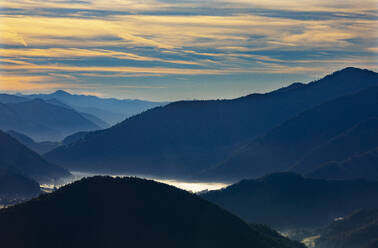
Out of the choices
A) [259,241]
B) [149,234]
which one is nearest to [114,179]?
[149,234]

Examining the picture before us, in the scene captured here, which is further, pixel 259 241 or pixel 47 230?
pixel 259 241

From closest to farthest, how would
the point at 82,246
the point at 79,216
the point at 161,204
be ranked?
the point at 82,246 → the point at 79,216 → the point at 161,204

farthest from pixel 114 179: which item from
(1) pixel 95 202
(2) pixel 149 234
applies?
(2) pixel 149 234

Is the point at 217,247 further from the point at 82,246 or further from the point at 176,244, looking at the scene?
the point at 82,246

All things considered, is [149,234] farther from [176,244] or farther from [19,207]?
[19,207]

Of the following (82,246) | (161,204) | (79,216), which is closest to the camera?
(82,246)

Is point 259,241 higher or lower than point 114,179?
lower
